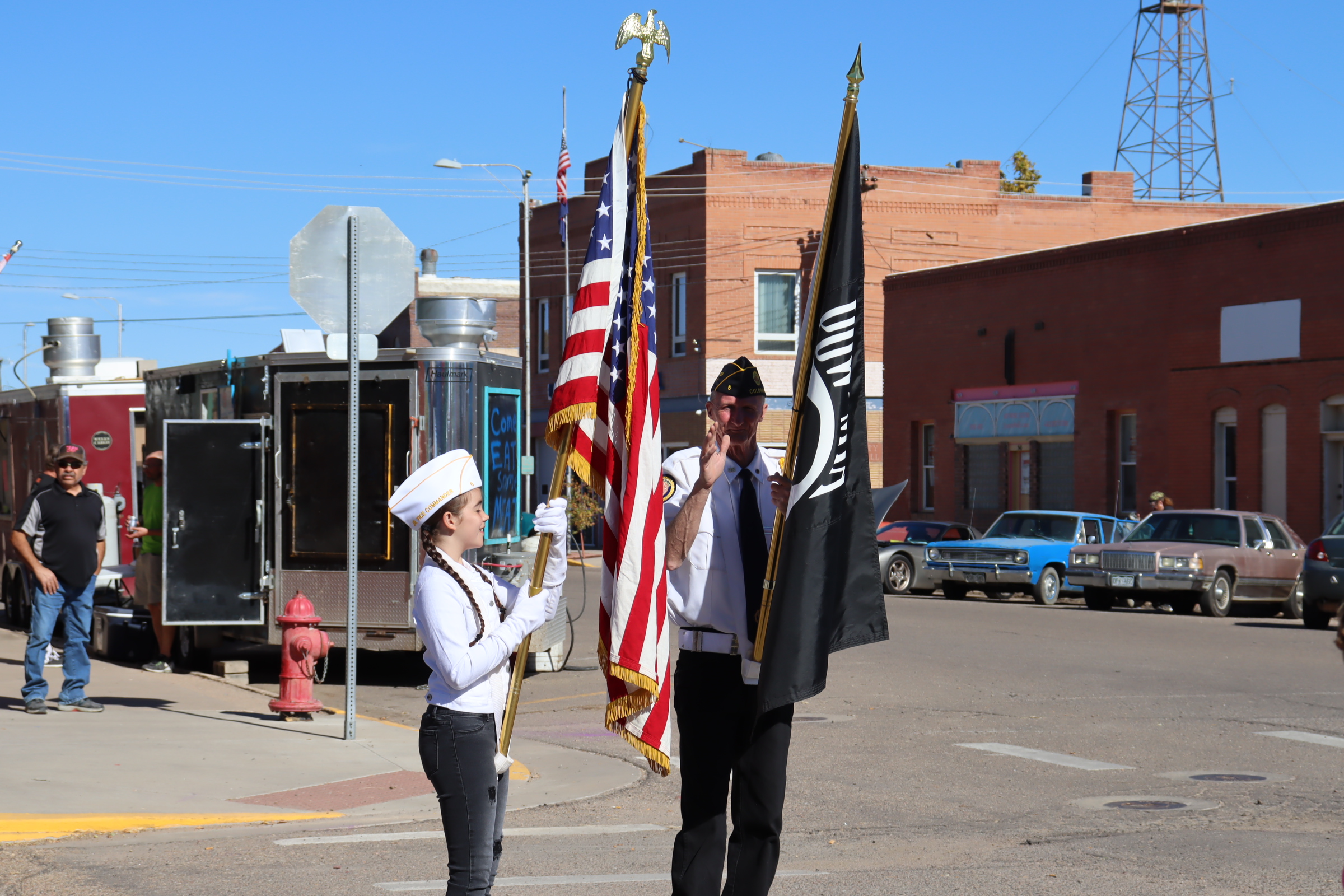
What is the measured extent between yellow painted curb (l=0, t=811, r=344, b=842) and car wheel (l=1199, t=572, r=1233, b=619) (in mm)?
18250

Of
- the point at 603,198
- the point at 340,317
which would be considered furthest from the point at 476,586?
the point at 340,317

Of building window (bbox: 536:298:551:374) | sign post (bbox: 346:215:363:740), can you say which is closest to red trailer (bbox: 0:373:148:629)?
sign post (bbox: 346:215:363:740)

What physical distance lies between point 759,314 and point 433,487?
128 ft

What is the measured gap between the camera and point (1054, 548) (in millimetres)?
26859

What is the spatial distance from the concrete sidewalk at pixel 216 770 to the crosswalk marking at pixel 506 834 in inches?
16.1

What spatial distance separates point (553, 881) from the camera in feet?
22.0

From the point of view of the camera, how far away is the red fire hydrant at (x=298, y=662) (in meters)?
11.2

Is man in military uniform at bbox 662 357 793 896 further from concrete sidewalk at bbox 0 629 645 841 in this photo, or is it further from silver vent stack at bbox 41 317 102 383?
silver vent stack at bbox 41 317 102 383

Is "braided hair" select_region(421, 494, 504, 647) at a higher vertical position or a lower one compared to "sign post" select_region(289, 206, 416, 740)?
lower

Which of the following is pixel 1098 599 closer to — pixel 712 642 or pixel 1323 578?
pixel 1323 578

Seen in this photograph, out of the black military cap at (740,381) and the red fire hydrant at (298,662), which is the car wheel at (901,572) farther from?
the black military cap at (740,381)

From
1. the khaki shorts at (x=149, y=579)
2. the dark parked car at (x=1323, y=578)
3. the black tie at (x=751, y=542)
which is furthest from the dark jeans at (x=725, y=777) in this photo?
the dark parked car at (x=1323, y=578)

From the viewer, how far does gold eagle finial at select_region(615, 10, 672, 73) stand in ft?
18.6

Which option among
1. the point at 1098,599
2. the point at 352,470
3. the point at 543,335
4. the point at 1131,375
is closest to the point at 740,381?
the point at 352,470
